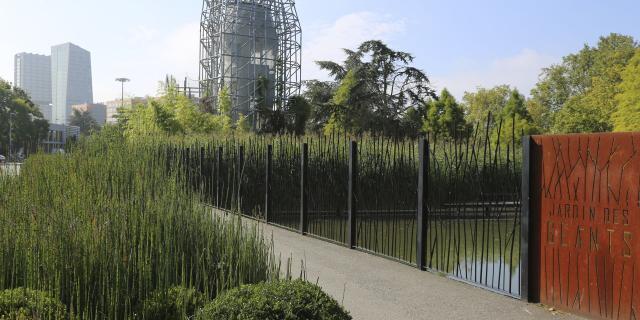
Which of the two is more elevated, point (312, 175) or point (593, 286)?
point (312, 175)

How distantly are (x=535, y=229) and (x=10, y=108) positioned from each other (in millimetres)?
74176

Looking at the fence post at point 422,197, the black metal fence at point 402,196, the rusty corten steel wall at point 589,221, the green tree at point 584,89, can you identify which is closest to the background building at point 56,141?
the black metal fence at point 402,196

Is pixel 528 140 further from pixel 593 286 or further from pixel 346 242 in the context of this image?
pixel 346 242

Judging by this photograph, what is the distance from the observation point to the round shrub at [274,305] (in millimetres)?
3203

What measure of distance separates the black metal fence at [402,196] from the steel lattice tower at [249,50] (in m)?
40.3

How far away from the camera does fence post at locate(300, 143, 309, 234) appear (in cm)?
1045

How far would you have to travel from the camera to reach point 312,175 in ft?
34.9

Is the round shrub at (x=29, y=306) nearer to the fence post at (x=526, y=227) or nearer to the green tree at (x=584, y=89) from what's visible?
the fence post at (x=526, y=227)

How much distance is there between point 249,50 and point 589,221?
2035 inches

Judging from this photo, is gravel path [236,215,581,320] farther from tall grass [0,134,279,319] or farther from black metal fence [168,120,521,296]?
tall grass [0,134,279,319]

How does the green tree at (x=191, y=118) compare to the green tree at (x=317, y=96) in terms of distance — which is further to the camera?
the green tree at (x=317, y=96)

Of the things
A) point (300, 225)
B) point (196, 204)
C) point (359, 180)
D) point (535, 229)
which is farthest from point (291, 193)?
point (535, 229)

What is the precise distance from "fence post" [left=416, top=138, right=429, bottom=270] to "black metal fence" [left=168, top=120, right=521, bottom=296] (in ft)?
0.04

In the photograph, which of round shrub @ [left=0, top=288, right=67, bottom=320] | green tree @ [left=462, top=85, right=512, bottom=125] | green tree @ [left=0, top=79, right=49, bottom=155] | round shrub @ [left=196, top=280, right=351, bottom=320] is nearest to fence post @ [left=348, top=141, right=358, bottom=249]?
round shrub @ [left=196, top=280, right=351, bottom=320]
